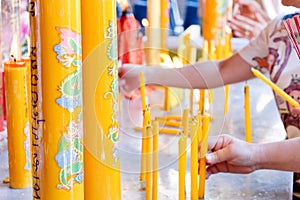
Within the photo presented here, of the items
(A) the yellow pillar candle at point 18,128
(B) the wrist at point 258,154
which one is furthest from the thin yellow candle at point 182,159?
(A) the yellow pillar candle at point 18,128

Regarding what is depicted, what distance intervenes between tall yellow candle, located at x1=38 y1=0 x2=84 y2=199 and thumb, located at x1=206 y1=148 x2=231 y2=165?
0.23m

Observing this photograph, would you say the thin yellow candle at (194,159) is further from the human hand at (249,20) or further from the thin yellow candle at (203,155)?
the human hand at (249,20)

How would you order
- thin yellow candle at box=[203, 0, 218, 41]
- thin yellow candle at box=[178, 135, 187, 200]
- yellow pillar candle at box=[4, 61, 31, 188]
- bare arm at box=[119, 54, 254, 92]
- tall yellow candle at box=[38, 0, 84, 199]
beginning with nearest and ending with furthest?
tall yellow candle at box=[38, 0, 84, 199] → thin yellow candle at box=[178, 135, 187, 200] → yellow pillar candle at box=[4, 61, 31, 188] → bare arm at box=[119, 54, 254, 92] → thin yellow candle at box=[203, 0, 218, 41]

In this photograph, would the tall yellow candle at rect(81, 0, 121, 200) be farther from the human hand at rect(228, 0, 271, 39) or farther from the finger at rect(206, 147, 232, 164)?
the human hand at rect(228, 0, 271, 39)

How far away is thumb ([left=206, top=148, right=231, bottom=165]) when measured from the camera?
0.91 m

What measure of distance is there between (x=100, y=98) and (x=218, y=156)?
0.21 meters

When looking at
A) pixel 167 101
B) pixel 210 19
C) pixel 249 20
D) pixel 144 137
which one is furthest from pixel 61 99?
pixel 210 19

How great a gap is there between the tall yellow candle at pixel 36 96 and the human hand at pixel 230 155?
0.85 feet

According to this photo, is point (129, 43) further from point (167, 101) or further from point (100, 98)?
point (100, 98)

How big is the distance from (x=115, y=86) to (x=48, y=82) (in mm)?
104

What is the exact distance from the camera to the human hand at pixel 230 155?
91 centimetres

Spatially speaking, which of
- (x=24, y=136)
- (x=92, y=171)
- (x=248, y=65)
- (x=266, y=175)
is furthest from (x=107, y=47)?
(x=248, y=65)

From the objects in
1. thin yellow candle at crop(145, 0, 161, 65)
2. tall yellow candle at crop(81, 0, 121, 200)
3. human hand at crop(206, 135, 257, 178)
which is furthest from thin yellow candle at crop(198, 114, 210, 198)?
thin yellow candle at crop(145, 0, 161, 65)

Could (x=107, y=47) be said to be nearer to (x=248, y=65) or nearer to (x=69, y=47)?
(x=69, y=47)
